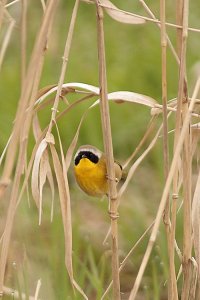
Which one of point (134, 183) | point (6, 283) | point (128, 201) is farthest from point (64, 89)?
point (134, 183)

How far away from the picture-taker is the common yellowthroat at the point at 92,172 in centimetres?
263

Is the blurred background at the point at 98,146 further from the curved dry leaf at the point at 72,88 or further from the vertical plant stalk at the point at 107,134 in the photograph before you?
the curved dry leaf at the point at 72,88

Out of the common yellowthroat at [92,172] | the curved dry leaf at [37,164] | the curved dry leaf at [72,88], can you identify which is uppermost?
the curved dry leaf at [72,88]

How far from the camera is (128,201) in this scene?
153 inches

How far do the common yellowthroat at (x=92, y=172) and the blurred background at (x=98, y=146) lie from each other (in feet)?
0.61

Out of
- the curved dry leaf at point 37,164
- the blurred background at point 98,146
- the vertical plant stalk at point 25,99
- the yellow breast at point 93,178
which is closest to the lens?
the vertical plant stalk at point 25,99

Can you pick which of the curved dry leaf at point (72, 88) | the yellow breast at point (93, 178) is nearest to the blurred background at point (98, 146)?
the yellow breast at point (93, 178)

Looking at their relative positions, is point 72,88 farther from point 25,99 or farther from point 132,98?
point 25,99

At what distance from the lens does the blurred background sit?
2768mm

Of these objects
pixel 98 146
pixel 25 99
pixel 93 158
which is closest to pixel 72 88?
pixel 25 99

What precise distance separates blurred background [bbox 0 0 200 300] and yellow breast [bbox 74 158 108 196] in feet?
0.60

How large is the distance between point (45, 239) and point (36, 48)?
6.63 ft

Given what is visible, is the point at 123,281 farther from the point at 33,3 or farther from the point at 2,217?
the point at 33,3

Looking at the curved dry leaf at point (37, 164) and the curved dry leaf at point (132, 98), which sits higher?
the curved dry leaf at point (132, 98)
